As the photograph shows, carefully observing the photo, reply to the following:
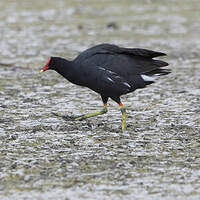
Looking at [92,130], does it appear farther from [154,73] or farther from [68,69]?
[154,73]

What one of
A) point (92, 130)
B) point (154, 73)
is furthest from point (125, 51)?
point (92, 130)

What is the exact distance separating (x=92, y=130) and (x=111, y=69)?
0.74m

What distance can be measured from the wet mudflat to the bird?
511mm

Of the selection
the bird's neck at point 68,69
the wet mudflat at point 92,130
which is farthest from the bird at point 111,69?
the wet mudflat at point 92,130

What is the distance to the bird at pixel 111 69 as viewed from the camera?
6.61 m

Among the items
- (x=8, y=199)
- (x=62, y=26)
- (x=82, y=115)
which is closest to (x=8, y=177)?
(x=8, y=199)

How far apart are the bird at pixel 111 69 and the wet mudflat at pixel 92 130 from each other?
0.51m

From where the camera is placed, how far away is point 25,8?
17.2 meters

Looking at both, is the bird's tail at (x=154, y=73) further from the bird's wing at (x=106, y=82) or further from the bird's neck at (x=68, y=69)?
the bird's neck at (x=68, y=69)

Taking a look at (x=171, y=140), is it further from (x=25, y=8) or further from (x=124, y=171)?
(x=25, y=8)

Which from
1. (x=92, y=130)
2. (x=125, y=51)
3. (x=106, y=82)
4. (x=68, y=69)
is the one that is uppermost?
(x=125, y=51)

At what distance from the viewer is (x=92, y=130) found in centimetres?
679

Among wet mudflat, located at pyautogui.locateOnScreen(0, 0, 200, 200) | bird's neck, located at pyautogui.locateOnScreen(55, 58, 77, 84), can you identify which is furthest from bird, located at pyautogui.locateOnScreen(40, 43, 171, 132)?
wet mudflat, located at pyautogui.locateOnScreen(0, 0, 200, 200)

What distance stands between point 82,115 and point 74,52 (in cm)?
506
